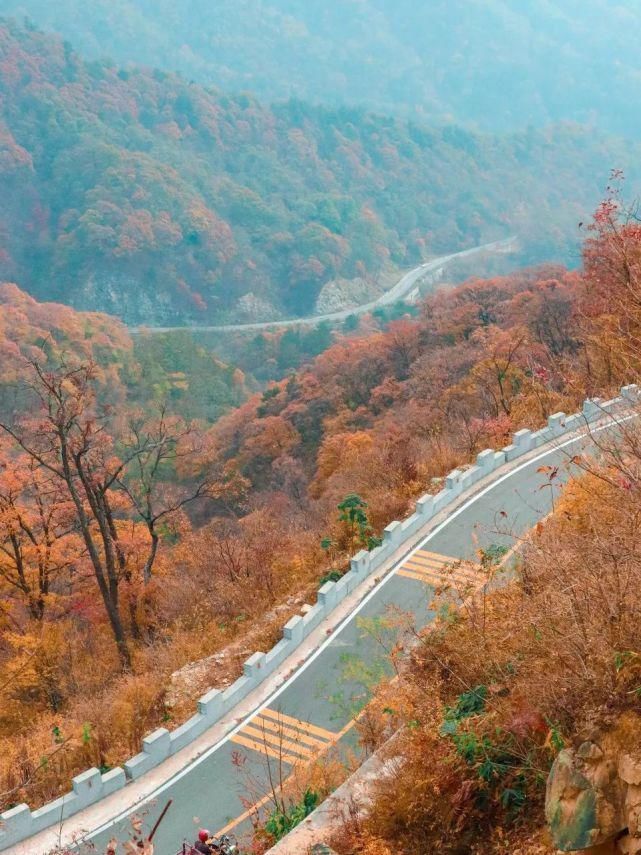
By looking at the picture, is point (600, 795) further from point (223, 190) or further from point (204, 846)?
point (223, 190)

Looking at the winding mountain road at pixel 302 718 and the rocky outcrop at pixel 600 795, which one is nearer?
the rocky outcrop at pixel 600 795

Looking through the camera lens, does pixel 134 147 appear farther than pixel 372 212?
No

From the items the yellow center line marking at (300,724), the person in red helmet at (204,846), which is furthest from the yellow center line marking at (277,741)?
the person in red helmet at (204,846)

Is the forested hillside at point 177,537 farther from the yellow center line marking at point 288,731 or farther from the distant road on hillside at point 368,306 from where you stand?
the distant road on hillside at point 368,306

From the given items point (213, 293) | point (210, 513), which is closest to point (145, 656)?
point (210, 513)

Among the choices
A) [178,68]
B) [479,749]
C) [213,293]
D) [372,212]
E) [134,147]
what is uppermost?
[178,68]

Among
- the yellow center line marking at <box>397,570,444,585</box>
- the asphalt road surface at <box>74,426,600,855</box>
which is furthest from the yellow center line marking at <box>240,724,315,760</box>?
the yellow center line marking at <box>397,570,444,585</box>

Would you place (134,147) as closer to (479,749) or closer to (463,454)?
(463,454)
